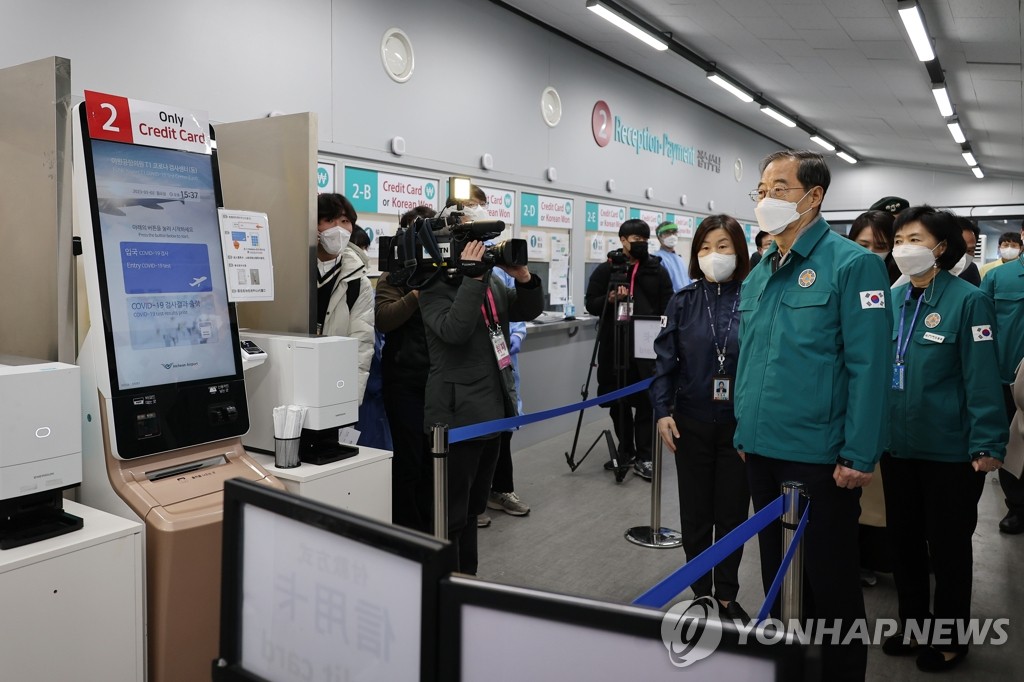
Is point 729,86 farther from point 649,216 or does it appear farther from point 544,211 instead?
point 544,211

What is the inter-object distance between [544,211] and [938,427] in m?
3.95

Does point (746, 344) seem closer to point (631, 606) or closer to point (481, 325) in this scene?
point (481, 325)

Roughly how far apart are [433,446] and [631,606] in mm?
1762

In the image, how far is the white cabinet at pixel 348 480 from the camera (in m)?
2.35

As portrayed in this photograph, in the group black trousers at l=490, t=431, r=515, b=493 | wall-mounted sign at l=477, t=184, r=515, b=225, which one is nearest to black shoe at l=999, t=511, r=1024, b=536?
black trousers at l=490, t=431, r=515, b=493

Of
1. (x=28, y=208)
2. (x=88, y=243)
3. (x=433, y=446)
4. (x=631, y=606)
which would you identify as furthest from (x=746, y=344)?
(x=28, y=208)

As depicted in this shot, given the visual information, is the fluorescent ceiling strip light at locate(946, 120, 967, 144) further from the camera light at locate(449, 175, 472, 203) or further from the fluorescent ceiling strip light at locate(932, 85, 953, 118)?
the camera light at locate(449, 175, 472, 203)

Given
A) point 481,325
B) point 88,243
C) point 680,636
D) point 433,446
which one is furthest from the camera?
point 481,325

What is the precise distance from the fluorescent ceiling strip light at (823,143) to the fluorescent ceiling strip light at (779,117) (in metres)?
1.06

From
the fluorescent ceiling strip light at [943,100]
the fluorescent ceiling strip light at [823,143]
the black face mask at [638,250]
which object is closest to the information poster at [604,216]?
the black face mask at [638,250]

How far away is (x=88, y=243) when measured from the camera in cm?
200

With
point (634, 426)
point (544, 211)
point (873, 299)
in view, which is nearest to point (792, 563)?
point (873, 299)

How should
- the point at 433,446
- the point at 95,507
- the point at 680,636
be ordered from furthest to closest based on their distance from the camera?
the point at 433,446, the point at 95,507, the point at 680,636

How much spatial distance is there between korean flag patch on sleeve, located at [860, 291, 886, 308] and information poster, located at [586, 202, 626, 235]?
4.70 metres
